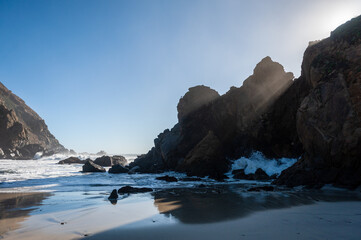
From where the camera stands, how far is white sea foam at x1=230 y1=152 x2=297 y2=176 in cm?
2367

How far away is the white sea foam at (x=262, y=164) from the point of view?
932 inches

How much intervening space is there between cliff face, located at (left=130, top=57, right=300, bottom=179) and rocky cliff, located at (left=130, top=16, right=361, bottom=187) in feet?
0.34

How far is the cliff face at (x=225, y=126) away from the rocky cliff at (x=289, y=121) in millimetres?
102

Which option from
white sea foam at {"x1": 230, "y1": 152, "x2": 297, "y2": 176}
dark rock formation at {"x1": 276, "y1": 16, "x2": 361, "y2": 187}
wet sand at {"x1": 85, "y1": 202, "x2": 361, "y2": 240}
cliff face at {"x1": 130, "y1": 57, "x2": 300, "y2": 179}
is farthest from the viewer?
cliff face at {"x1": 130, "y1": 57, "x2": 300, "y2": 179}

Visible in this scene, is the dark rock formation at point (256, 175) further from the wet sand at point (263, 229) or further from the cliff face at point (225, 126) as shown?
the wet sand at point (263, 229)

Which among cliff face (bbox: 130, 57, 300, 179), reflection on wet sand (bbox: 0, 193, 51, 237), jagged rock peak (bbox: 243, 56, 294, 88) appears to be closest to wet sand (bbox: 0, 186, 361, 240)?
reflection on wet sand (bbox: 0, 193, 51, 237)

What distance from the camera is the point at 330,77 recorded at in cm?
1544

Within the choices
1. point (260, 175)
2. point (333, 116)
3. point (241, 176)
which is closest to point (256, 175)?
point (260, 175)

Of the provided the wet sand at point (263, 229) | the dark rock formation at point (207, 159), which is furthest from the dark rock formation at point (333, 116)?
the dark rock formation at point (207, 159)

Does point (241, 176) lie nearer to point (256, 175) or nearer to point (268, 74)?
point (256, 175)

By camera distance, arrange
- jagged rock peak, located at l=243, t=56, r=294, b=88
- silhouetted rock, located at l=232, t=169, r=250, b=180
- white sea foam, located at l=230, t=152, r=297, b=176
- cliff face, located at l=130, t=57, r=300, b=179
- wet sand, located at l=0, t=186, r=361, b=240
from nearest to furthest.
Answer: wet sand, located at l=0, t=186, r=361, b=240 < silhouetted rock, located at l=232, t=169, r=250, b=180 < white sea foam, located at l=230, t=152, r=297, b=176 < cliff face, located at l=130, t=57, r=300, b=179 < jagged rock peak, located at l=243, t=56, r=294, b=88

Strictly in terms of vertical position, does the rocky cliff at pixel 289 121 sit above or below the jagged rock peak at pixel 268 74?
below

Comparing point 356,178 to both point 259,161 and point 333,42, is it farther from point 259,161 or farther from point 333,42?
point 259,161

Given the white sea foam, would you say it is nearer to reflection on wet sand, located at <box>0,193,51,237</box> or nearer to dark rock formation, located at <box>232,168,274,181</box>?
dark rock formation, located at <box>232,168,274,181</box>
